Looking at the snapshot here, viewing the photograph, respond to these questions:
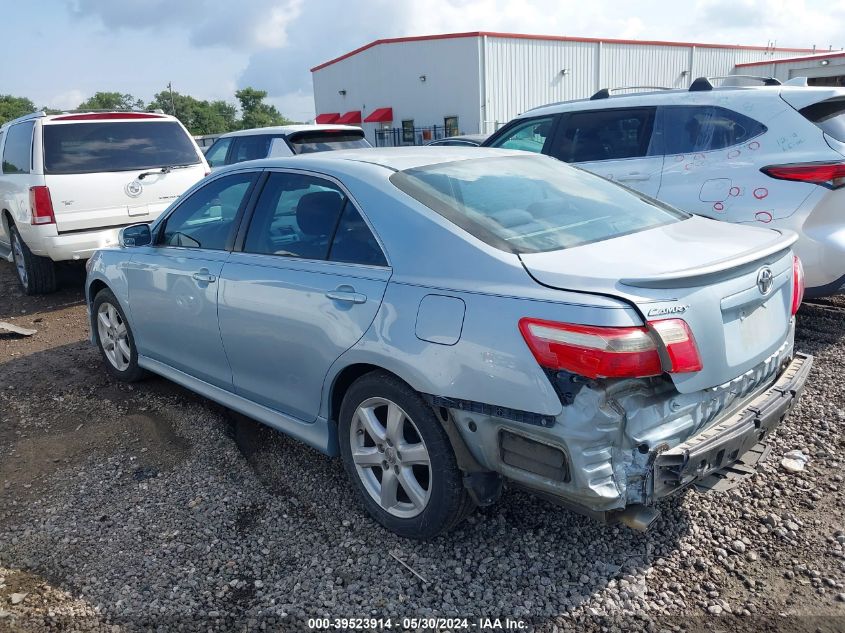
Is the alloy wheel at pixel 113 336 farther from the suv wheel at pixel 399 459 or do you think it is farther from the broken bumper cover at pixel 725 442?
the broken bumper cover at pixel 725 442

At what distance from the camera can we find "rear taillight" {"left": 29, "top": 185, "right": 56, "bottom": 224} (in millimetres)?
7176

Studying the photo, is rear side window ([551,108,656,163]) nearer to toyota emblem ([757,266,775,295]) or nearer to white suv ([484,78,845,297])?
white suv ([484,78,845,297])

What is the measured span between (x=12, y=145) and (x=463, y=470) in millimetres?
8052

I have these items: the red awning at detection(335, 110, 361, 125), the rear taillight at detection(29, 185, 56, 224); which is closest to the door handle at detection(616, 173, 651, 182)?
the rear taillight at detection(29, 185, 56, 224)

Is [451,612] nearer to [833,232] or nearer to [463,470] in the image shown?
[463,470]

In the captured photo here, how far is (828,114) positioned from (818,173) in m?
0.57

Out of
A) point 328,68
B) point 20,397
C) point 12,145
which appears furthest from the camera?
point 328,68

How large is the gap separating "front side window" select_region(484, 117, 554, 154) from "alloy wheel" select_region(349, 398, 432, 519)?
420 cm

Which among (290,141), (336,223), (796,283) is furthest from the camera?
(290,141)

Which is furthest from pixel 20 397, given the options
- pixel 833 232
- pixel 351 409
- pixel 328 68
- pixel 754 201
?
pixel 328 68

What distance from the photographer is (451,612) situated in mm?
2605

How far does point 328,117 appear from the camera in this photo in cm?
4219

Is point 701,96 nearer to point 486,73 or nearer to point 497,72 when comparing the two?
point 486,73

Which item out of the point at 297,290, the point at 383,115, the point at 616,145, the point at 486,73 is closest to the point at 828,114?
the point at 616,145
